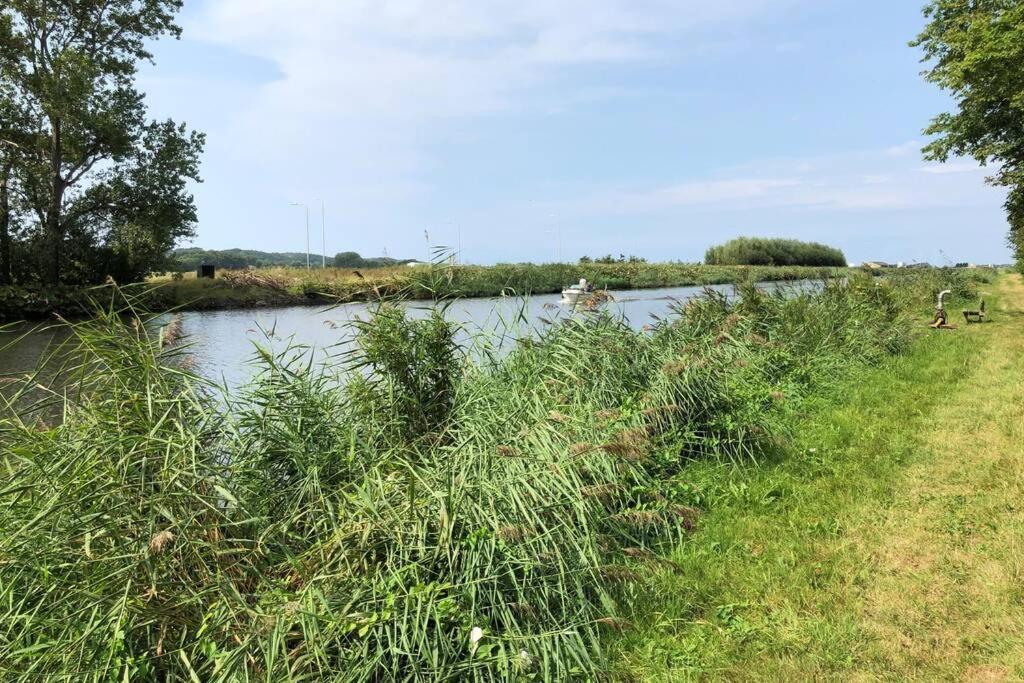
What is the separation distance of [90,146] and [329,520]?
28.4 meters

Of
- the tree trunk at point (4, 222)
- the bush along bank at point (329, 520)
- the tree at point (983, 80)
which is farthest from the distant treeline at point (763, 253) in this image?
the bush along bank at point (329, 520)

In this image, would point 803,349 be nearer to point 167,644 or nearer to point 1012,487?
point 1012,487

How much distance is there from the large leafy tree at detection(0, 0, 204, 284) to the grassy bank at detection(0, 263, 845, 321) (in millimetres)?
2315

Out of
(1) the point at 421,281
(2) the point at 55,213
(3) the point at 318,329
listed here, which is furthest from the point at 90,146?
(1) the point at 421,281

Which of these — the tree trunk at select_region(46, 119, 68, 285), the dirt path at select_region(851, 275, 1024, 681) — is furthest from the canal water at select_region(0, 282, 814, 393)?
the tree trunk at select_region(46, 119, 68, 285)

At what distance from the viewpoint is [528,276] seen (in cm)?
597

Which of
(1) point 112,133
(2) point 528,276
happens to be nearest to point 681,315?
(2) point 528,276

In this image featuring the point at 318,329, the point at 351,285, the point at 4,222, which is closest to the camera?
the point at 351,285

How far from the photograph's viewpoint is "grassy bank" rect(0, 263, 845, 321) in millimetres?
4875

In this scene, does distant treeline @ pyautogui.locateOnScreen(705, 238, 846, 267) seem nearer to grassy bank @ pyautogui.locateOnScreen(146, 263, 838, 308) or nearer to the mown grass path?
grassy bank @ pyautogui.locateOnScreen(146, 263, 838, 308)

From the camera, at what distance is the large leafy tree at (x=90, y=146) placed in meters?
24.0

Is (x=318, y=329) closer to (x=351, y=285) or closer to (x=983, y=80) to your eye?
(x=351, y=285)

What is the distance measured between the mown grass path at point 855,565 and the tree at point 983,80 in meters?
11.7

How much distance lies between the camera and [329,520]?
11.1ft
